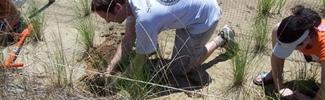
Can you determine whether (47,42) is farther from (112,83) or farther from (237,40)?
(237,40)

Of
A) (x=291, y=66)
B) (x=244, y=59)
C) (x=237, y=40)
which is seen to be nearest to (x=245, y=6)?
(x=237, y=40)

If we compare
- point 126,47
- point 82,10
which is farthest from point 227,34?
point 82,10

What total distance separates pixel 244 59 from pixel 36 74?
1336 millimetres

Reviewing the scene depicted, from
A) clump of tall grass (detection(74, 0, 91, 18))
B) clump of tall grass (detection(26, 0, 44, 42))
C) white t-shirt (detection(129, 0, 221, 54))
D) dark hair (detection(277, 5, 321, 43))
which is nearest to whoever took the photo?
dark hair (detection(277, 5, 321, 43))

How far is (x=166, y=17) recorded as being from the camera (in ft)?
12.3

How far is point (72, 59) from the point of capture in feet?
14.1

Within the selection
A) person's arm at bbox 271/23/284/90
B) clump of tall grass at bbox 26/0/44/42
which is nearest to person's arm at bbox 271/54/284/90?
person's arm at bbox 271/23/284/90

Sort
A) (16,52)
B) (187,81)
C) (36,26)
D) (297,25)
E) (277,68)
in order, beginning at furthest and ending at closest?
(36,26) → (16,52) → (187,81) → (277,68) → (297,25)

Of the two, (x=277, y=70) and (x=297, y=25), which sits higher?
(x=297, y=25)

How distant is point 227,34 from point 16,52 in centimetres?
153

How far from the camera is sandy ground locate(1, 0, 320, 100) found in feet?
13.2

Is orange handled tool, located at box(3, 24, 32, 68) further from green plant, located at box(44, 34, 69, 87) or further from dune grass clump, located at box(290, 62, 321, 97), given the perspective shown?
dune grass clump, located at box(290, 62, 321, 97)

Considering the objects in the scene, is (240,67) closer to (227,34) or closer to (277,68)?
(277,68)

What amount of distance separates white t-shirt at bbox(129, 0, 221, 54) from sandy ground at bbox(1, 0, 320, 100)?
359 millimetres
